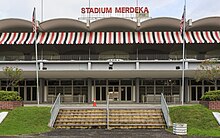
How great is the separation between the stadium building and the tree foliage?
314 cm

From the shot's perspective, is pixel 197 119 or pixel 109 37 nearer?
pixel 197 119

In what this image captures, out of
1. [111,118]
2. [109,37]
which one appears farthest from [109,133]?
[109,37]

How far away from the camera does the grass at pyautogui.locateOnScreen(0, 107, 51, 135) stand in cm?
1844

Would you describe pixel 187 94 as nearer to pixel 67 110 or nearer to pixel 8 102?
pixel 67 110

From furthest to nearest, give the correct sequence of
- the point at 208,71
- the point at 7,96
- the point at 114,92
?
the point at 114,92, the point at 208,71, the point at 7,96

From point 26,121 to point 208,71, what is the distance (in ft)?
53.6

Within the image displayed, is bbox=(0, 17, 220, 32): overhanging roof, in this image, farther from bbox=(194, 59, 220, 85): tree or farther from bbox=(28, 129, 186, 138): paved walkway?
bbox=(28, 129, 186, 138): paved walkway

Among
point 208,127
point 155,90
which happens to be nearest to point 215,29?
point 155,90

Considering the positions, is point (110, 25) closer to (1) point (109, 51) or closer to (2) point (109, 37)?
(2) point (109, 37)

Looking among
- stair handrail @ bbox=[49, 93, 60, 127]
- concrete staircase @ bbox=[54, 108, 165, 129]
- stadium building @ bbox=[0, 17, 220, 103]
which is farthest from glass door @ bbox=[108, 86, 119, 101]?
stair handrail @ bbox=[49, 93, 60, 127]

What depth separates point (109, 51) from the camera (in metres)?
38.3

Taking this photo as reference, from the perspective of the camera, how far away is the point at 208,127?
62.6ft

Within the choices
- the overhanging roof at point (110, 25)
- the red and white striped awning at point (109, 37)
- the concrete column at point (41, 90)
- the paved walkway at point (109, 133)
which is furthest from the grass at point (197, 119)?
the concrete column at point (41, 90)

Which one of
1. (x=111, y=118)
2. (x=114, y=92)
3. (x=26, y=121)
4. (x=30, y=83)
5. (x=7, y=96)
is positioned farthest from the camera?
(x=30, y=83)
